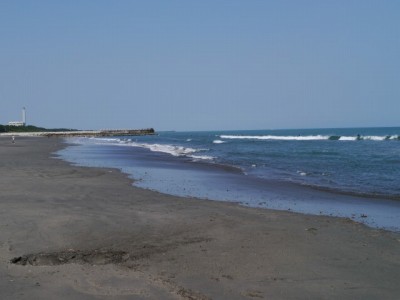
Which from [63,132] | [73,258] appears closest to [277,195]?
[73,258]

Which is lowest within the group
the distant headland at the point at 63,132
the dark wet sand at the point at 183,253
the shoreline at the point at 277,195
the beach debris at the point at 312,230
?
the shoreline at the point at 277,195

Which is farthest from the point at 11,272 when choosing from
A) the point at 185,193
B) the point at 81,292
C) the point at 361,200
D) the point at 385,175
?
the point at 385,175

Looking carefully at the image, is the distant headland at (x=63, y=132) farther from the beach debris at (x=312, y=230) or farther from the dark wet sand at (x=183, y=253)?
the beach debris at (x=312, y=230)

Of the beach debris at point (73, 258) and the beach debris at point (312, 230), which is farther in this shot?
the beach debris at point (312, 230)

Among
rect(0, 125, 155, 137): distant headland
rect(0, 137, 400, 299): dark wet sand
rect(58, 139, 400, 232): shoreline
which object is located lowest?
rect(58, 139, 400, 232): shoreline

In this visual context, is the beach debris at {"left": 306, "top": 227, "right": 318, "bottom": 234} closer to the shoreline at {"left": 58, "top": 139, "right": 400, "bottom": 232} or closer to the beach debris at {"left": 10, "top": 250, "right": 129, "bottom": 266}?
the shoreline at {"left": 58, "top": 139, "right": 400, "bottom": 232}

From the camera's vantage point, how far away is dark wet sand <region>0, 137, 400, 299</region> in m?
5.63

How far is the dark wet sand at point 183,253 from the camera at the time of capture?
5629 millimetres

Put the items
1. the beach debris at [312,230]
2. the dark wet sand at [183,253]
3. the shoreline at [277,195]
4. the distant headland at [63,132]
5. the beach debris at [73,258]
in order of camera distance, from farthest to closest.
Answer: the distant headland at [63,132]
the shoreline at [277,195]
the beach debris at [312,230]
the beach debris at [73,258]
the dark wet sand at [183,253]

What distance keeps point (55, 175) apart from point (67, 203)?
7.21 m

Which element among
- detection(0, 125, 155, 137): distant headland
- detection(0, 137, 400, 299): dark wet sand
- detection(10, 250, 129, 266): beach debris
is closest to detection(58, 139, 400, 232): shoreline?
detection(0, 137, 400, 299): dark wet sand

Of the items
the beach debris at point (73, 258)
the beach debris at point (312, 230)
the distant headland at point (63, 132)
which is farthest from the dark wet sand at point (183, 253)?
the distant headland at point (63, 132)

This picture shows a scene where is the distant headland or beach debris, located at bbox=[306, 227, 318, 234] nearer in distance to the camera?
beach debris, located at bbox=[306, 227, 318, 234]

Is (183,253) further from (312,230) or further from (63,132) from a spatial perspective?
(63,132)
